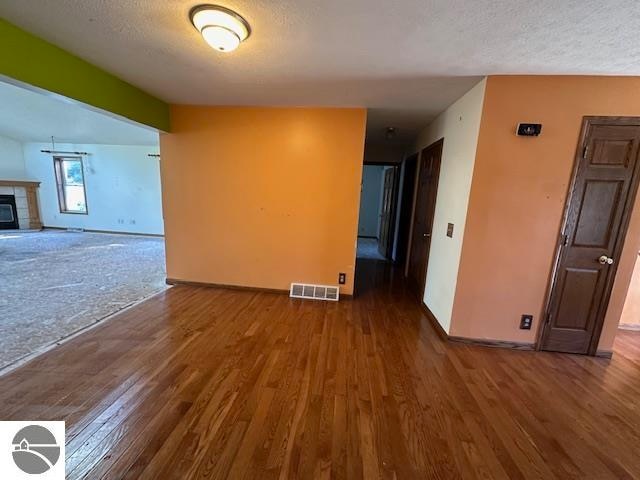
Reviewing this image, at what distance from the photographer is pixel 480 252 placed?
241cm

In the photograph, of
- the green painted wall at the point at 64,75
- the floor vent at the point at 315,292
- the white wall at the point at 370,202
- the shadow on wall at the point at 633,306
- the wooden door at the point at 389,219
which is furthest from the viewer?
the white wall at the point at 370,202

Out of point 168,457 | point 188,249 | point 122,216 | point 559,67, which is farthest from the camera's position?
point 122,216

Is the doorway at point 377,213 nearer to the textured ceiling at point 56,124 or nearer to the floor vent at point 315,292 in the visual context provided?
the floor vent at point 315,292

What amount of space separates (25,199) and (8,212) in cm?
51

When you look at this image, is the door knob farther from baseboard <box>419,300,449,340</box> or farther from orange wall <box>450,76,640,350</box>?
baseboard <box>419,300,449,340</box>

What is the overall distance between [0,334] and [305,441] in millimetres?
2848

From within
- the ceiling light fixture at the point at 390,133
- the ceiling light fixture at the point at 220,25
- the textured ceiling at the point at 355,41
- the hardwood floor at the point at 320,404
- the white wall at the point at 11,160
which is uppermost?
the ceiling light fixture at the point at 390,133

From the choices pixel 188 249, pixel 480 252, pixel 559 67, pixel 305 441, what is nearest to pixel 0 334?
pixel 188 249

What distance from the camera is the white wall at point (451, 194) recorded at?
7.87ft

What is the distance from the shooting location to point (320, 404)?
168cm

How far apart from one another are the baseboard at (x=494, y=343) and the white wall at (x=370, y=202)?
20.2 ft

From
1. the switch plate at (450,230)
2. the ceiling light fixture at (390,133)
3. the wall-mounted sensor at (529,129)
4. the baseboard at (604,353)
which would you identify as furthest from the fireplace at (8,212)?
the baseboard at (604,353)

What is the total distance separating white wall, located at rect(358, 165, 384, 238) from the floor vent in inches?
209

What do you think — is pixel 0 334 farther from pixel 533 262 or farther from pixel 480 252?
pixel 533 262
